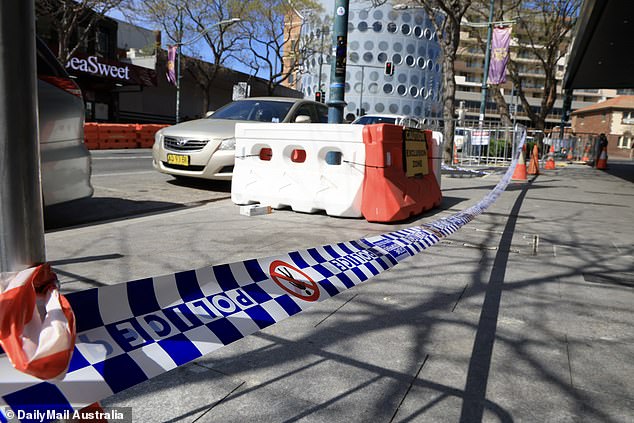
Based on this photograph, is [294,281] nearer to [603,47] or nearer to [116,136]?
[603,47]

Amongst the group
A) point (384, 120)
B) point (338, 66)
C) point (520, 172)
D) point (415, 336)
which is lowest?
point (415, 336)

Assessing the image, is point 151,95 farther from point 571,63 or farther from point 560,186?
point 560,186

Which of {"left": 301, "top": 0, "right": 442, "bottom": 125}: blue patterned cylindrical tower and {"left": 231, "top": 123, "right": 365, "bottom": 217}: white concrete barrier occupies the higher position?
{"left": 301, "top": 0, "right": 442, "bottom": 125}: blue patterned cylindrical tower

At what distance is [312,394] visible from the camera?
2.21 meters

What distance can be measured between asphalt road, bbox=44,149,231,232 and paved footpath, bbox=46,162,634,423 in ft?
2.45

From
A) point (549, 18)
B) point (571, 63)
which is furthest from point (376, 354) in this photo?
point (549, 18)

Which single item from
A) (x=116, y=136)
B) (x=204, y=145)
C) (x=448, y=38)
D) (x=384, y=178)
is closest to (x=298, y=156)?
(x=204, y=145)

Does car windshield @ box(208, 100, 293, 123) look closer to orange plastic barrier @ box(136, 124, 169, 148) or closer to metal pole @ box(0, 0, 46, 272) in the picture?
metal pole @ box(0, 0, 46, 272)

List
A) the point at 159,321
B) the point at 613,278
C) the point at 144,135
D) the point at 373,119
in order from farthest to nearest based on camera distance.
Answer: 1. the point at 144,135
2. the point at 373,119
3. the point at 613,278
4. the point at 159,321

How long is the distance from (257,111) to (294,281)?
321 inches

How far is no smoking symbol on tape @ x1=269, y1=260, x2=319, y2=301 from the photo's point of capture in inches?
64.8

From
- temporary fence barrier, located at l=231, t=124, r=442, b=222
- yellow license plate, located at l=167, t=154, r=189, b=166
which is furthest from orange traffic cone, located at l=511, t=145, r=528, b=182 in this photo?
yellow license plate, located at l=167, t=154, r=189, b=166

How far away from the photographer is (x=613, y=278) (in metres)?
4.35

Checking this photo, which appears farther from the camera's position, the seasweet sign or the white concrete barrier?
the seasweet sign
